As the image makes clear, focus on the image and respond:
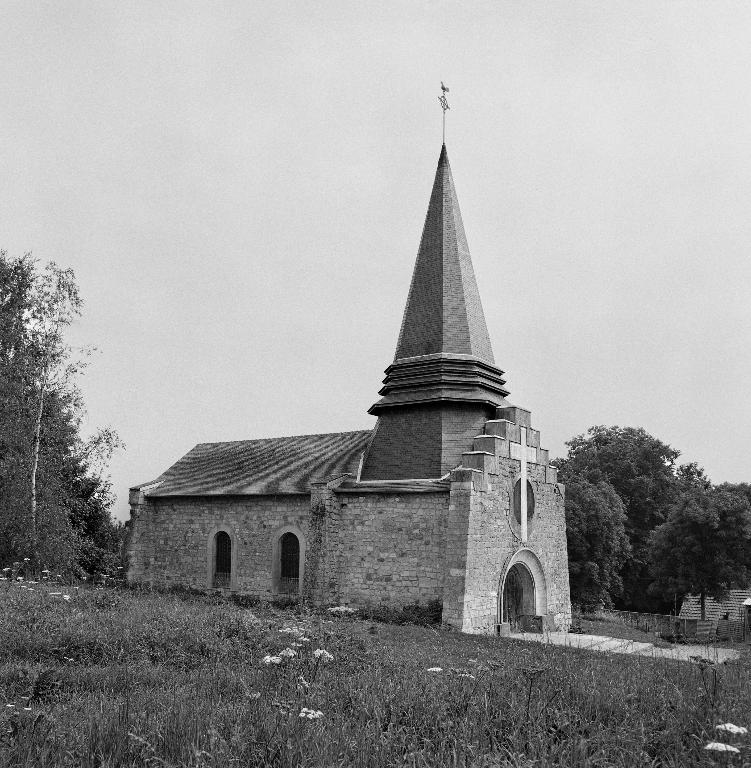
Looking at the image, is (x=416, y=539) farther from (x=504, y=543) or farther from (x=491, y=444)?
(x=491, y=444)

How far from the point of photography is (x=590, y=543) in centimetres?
3366

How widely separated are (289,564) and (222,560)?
3.00 meters

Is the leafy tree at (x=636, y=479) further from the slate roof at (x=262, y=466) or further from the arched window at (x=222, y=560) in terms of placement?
the arched window at (x=222, y=560)

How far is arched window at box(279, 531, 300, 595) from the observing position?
854 inches

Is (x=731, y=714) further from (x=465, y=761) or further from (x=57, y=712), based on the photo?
(x=57, y=712)

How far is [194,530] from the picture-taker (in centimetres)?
2417

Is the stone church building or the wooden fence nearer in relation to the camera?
the stone church building

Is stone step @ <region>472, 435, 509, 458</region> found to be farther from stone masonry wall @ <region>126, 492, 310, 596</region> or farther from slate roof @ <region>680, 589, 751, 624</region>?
slate roof @ <region>680, 589, 751, 624</region>

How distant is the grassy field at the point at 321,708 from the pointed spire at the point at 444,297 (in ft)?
42.3

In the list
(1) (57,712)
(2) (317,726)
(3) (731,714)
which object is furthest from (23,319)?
(3) (731,714)

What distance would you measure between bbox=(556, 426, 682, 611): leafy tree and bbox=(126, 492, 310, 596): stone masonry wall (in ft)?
81.5

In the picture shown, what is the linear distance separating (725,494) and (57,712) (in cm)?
3357

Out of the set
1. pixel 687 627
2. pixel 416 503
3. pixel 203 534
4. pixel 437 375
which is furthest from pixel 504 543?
pixel 687 627

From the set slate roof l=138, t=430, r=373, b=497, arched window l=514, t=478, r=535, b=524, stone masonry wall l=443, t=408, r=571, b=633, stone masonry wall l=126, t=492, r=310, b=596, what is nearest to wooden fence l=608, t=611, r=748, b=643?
stone masonry wall l=443, t=408, r=571, b=633
